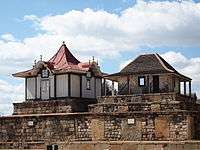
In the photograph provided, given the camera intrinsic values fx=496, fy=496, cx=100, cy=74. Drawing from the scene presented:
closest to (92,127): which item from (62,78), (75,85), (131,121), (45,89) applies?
(131,121)

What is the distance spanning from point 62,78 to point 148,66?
6409mm

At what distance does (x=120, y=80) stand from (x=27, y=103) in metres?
7.22

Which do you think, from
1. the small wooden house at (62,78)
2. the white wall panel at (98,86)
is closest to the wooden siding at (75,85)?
the small wooden house at (62,78)

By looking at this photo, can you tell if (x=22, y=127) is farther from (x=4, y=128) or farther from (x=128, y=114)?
(x=128, y=114)

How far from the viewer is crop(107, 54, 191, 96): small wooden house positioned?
3572 cm

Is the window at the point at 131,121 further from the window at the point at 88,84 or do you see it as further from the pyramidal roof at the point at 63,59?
the pyramidal roof at the point at 63,59

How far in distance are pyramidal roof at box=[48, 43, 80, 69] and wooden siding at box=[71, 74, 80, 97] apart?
3.35 feet

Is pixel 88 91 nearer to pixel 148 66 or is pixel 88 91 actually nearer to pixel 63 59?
pixel 63 59

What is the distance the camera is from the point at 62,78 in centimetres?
3669

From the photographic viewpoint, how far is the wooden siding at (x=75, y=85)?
36.8 m

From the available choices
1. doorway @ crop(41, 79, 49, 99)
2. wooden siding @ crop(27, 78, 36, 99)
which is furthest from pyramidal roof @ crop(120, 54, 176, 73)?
wooden siding @ crop(27, 78, 36, 99)

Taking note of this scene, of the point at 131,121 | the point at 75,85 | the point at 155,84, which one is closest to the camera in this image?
the point at 131,121

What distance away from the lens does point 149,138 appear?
1242 inches

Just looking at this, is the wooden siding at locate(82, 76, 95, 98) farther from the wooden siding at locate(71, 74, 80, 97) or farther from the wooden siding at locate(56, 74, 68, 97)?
the wooden siding at locate(56, 74, 68, 97)
